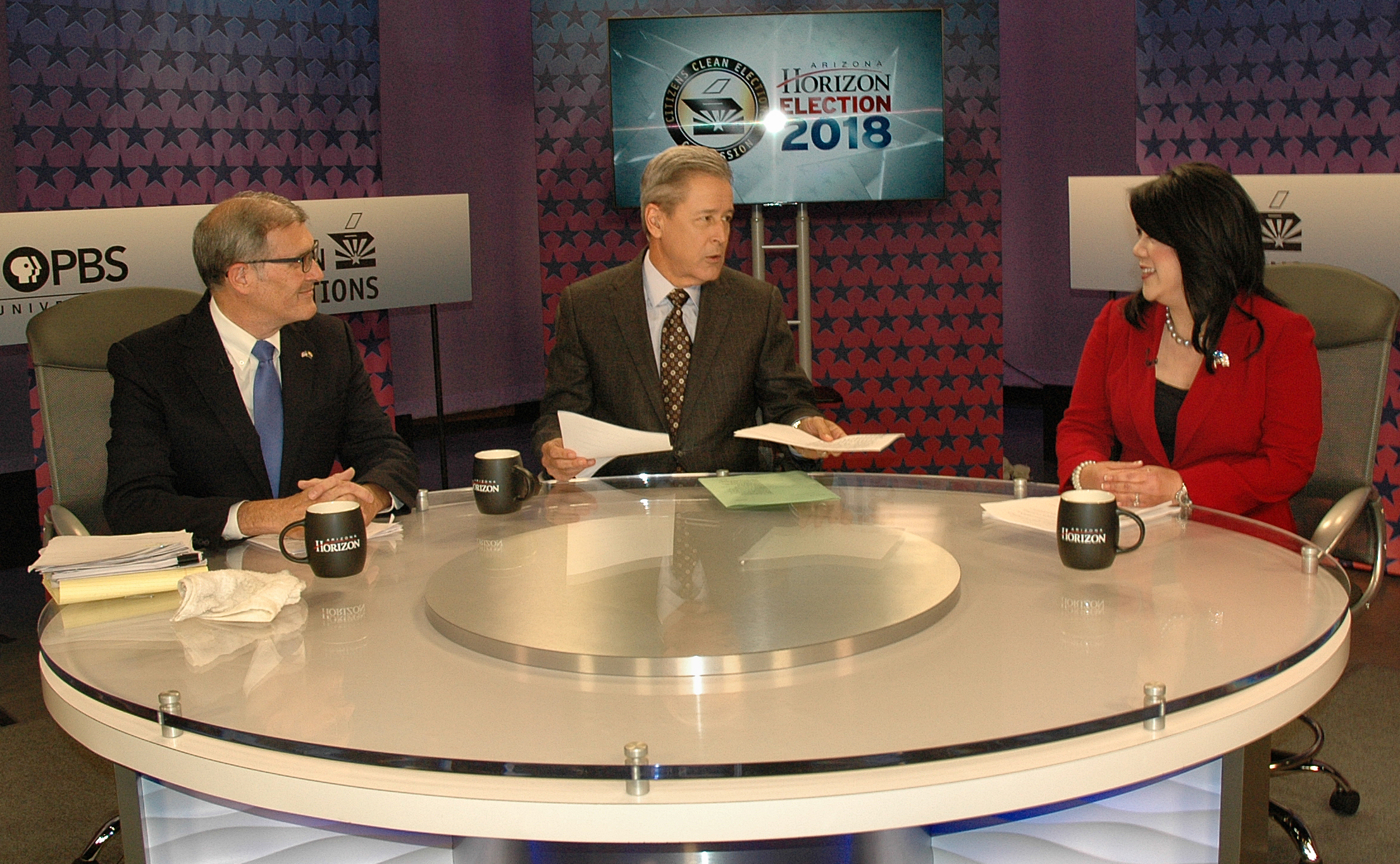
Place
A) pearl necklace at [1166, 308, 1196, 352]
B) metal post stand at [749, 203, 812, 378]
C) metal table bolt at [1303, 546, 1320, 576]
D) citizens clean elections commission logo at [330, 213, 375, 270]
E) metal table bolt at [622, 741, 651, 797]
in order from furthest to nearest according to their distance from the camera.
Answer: metal post stand at [749, 203, 812, 378]
citizens clean elections commission logo at [330, 213, 375, 270]
pearl necklace at [1166, 308, 1196, 352]
metal table bolt at [1303, 546, 1320, 576]
metal table bolt at [622, 741, 651, 797]

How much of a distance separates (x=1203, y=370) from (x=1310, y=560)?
34.9 inches

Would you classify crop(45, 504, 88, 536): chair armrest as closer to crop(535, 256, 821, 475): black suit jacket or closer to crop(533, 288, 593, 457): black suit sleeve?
crop(535, 256, 821, 475): black suit jacket

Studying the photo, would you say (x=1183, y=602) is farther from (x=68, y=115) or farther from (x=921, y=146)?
(x=68, y=115)

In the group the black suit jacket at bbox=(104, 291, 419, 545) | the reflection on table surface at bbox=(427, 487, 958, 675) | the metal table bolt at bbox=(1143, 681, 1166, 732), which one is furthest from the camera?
the black suit jacket at bbox=(104, 291, 419, 545)

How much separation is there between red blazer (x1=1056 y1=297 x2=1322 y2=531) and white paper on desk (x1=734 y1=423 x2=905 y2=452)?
1.30ft

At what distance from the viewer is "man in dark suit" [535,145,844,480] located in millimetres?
2893

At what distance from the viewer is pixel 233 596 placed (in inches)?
58.4

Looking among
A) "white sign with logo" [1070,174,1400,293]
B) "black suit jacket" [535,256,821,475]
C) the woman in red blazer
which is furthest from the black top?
"white sign with logo" [1070,174,1400,293]

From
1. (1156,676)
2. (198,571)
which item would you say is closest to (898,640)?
(1156,676)

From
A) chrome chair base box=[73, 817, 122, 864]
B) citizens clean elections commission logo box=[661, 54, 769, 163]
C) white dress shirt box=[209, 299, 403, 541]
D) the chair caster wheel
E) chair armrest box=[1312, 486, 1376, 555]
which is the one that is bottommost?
the chair caster wheel

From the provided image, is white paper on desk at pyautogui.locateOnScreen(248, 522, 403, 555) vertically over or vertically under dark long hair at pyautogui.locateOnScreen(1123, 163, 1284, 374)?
under

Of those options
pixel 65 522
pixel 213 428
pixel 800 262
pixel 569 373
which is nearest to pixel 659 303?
pixel 569 373

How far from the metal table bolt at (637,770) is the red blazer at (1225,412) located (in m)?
1.40

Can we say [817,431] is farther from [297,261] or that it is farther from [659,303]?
[297,261]
